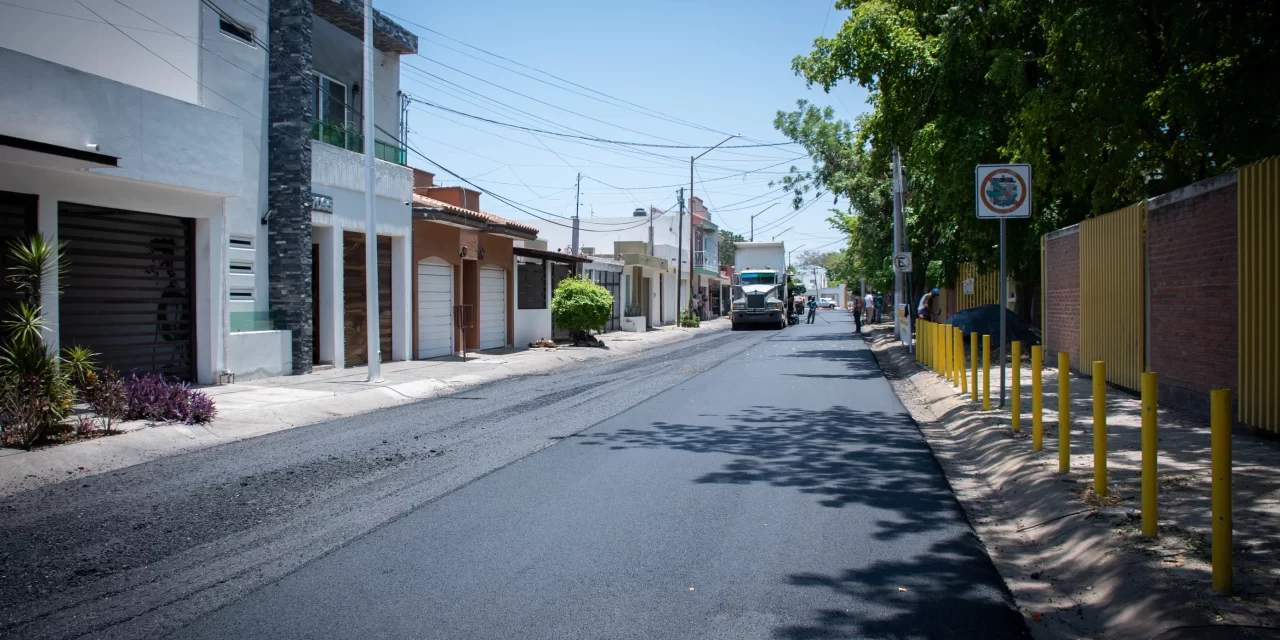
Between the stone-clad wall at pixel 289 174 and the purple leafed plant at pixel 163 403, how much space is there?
5.81m

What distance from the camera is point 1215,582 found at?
4.30 meters

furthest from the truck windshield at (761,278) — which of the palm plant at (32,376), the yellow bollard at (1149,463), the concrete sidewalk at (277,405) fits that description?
the yellow bollard at (1149,463)

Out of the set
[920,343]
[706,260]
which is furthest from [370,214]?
[706,260]

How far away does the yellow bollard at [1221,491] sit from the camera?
4.27 m

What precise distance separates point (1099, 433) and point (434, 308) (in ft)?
62.1

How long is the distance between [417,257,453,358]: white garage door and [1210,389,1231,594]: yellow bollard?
19577 millimetres

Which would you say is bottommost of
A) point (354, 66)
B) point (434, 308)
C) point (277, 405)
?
point (277, 405)

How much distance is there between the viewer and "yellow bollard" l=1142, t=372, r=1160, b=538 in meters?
5.23

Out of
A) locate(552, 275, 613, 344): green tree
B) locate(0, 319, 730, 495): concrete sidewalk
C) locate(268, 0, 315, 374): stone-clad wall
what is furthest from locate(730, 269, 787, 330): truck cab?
locate(268, 0, 315, 374): stone-clad wall

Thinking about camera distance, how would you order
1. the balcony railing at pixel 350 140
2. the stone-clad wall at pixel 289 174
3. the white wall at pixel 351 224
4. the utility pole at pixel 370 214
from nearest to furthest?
1. the utility pole at pixel 370 214
2. the stone-clad wall at pixel 289 174
3. the balcony railing at pixel 350 140
4. the white wall at pixel 351 224

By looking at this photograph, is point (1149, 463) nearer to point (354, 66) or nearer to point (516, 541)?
point (516, 541)

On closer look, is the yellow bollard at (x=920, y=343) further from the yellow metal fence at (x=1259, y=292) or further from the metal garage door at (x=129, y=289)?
the metal garage door at (x=129, y=289)

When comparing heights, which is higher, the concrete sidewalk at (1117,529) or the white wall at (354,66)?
the white wall at (354,66)

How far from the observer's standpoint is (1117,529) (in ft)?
17.9
